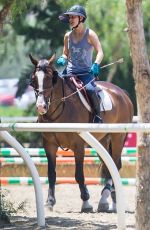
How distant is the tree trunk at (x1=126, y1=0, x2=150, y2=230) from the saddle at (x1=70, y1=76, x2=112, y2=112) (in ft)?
12.0

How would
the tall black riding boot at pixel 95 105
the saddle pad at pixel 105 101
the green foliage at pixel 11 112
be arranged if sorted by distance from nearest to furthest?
1. the tall black riding boot at pixel 95 105
2. the saddle pad at pixel 105 101
3. the green foliage at pixel 11 112

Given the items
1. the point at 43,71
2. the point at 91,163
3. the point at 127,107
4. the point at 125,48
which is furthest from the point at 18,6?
the point at 125,48

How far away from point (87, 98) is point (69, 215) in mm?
1676

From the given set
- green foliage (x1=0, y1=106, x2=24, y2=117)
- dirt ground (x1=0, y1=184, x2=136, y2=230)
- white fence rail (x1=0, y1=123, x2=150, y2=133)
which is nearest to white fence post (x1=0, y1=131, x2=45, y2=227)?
dirt ground (x1=0, y1=184, x2=136, y2=230)

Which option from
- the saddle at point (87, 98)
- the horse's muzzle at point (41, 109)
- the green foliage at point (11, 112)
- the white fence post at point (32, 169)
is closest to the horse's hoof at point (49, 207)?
the horse's muzzle at point (41, 109)

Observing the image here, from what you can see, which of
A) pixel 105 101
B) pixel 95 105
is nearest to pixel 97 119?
pixel 95 105

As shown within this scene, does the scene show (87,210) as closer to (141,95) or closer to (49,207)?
(49,207)

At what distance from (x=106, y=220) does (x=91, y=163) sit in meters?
5.60

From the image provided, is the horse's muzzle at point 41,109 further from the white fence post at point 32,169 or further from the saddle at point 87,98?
the white fence post at point 32,169

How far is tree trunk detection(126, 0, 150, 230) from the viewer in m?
7.58

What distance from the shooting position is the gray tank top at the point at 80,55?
1113cm

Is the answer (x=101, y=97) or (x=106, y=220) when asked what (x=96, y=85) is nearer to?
(x=101, y=97)

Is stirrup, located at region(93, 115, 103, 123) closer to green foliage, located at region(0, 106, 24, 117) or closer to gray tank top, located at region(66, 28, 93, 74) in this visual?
gray tank top, located at region(66, 28, 93, 74)

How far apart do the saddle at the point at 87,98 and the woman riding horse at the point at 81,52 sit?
53 millimetres
